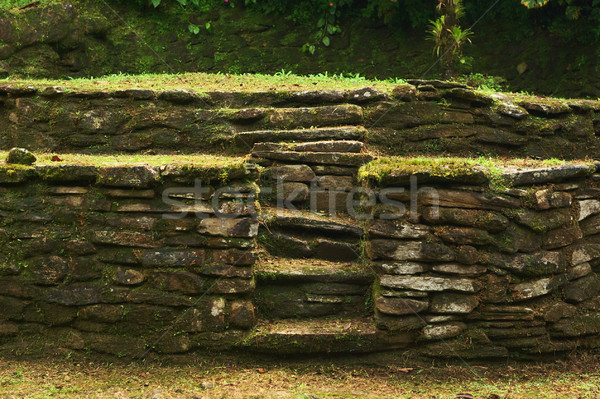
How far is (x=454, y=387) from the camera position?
4.97m

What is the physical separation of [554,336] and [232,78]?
5.94m

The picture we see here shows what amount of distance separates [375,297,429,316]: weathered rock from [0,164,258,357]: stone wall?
1.23m

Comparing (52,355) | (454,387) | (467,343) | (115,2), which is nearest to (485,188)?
(467,343)

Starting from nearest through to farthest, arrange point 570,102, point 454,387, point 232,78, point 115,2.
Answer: point 454,387
point 570,102
point 232,78
point 115,2

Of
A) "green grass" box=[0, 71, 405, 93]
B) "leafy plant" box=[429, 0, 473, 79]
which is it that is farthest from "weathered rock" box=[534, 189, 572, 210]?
"leafy plant" box=[429, 0, 473, 79]

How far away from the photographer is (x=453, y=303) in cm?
530

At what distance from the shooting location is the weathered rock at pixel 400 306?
17.2 ft

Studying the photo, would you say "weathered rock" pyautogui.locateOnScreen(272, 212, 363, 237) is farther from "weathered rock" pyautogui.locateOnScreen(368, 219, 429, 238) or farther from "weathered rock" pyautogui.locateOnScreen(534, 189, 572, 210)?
"weathered rock" pyautogui.locateOnScreen(534, 189, 572, 210)

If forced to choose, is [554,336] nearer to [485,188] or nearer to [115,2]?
[485,188]

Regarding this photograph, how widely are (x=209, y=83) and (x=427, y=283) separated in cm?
474

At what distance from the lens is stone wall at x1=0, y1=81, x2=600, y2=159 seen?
7055mm

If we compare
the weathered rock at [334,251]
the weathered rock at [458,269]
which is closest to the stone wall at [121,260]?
the weathered rock at [334,251]

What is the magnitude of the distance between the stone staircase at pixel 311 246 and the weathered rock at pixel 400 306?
0.73 feet

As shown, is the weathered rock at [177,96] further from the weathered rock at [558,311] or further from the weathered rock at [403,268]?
the weathered rock at [558,311]
